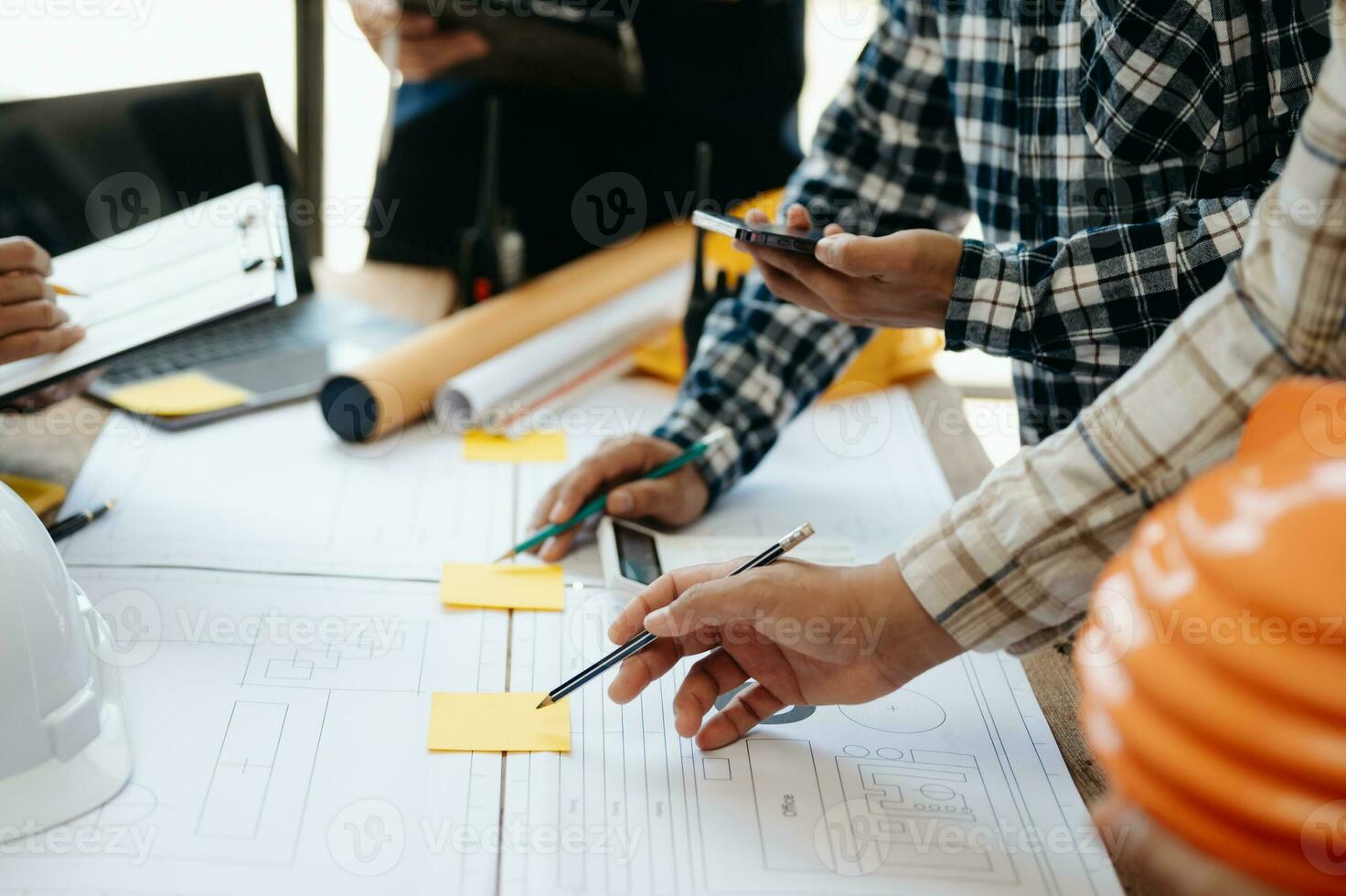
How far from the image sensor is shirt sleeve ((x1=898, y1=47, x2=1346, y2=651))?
58 cm

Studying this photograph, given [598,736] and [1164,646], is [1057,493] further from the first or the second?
[598,736]

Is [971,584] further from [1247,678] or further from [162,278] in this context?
[162,278]

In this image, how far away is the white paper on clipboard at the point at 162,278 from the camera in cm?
100

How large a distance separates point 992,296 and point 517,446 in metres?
0.56

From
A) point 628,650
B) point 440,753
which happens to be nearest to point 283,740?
point 440,753

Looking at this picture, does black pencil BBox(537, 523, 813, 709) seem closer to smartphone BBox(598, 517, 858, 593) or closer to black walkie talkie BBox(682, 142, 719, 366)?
smartphone BBox(598, 517, 858, 593)

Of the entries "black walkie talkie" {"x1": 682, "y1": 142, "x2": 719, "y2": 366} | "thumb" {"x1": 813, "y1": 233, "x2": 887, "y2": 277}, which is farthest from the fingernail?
"black walkie talkie" {"x1": 682, "y1": 142, "x2": 719, "y2": 366}

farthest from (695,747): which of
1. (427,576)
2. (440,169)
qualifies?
(440,169)

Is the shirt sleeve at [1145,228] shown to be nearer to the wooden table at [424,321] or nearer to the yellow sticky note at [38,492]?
the wooden table at [424,321]

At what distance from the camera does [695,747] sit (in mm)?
791

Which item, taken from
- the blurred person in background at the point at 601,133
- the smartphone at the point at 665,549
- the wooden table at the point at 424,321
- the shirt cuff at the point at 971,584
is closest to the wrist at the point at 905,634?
the shirt cuff at the point at 971,584

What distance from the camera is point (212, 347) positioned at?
4.54 ft

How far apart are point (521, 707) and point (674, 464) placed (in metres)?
0.35

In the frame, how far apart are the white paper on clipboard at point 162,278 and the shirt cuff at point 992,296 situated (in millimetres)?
623
